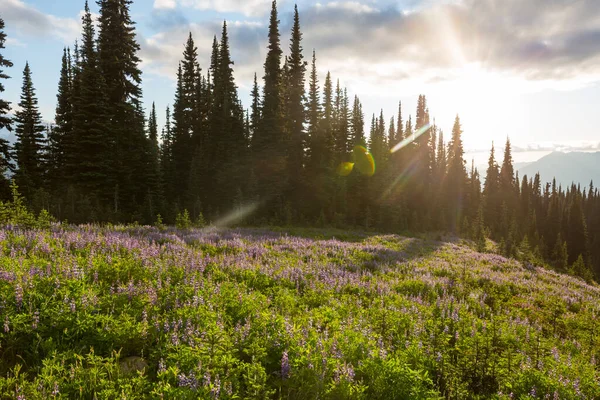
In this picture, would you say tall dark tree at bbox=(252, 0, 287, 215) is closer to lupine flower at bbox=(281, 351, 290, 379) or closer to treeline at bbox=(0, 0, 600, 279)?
treeline at bbox=(0, 0, 600, 279)

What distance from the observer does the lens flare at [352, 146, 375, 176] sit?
47.9 m

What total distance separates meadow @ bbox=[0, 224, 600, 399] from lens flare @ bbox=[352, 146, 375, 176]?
39.8m

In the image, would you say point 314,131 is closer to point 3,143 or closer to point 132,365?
point 3,143

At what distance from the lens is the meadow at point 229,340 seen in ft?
12.6

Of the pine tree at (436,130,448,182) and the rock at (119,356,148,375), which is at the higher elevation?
the pine tree at (436,130,448,182)

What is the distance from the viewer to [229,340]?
14.7 ft

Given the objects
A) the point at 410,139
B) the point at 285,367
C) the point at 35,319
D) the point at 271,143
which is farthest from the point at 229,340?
the point at 410,139

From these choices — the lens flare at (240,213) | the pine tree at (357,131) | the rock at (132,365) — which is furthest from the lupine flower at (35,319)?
the pine tree at (357,131)

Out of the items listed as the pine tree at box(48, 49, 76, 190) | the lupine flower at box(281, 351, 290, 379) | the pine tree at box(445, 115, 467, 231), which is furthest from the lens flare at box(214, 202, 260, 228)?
the pine tree at box(445, 115, 467, 231)

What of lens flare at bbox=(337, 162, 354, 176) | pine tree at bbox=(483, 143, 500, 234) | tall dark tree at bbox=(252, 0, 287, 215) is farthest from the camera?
pine tree at bbox=(483, 143, 500, 234)

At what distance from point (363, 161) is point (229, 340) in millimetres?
47921

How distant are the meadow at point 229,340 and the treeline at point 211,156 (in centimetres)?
1580

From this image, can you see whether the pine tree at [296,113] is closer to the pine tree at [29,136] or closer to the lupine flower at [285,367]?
the pine tree at [29,136]

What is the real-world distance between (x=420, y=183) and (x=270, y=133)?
3651 cm
